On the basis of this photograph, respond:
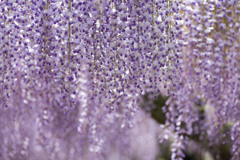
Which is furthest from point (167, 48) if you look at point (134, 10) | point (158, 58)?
point (134, 10)

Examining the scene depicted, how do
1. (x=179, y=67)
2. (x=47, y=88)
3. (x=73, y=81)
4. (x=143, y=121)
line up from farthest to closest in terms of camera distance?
(x=143, y=121) < (x=47, y=88) < (x=179, y=67) < (x=73, y=81)

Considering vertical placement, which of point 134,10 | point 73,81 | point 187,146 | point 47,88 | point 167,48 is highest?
point 134,10

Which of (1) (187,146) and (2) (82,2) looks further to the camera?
(1) (187,146)

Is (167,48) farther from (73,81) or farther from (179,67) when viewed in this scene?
(73,81)

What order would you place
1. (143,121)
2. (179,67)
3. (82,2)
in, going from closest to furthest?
1. (82,2)
2. (179,67)
3. (143,121)

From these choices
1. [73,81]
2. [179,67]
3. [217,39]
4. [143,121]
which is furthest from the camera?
[143,121]

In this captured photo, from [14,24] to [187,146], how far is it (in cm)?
442

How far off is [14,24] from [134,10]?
3.23 feet

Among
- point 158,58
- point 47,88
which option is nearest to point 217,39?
point 158,58

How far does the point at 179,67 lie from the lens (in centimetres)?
393

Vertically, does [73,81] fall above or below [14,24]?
below

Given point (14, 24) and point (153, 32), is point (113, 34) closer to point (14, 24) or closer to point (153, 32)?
point (153, 32)

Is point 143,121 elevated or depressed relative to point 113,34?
depressed

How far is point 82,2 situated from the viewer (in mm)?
3400
